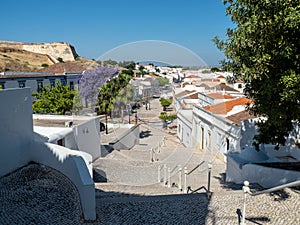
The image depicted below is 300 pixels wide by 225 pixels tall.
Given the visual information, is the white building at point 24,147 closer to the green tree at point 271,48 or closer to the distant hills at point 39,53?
the green tree at point 271,48

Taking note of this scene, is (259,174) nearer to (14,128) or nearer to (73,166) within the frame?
(73,166)

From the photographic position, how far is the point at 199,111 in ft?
54.1

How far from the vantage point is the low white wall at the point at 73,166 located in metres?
4.71

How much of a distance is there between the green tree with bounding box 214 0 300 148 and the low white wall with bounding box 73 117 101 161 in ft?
17.9

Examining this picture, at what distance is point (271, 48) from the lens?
4.39 m

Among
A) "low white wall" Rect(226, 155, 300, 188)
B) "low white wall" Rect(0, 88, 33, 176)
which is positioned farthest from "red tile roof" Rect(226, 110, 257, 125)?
"low white wall" Rect(0, 88, 33, 176)

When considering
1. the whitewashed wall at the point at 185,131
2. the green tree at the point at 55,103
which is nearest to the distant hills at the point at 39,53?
the whitewashed wall at the point at 185,131

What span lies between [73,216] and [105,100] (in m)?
3.16

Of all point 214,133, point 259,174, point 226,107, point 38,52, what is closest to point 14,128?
point 259,174

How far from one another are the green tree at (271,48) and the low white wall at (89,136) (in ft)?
17.9

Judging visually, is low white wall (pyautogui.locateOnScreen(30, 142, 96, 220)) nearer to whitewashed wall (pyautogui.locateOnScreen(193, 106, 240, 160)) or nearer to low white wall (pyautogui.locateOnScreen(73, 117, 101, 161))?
low white wall (pyautogui.locateOnScreen(73, 117, 101, 161))

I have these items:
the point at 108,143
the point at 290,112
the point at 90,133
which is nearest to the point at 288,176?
the point at 290,112

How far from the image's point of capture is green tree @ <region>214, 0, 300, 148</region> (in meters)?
4.05

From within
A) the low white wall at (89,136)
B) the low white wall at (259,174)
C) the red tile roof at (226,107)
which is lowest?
the low white wall at (259,174)
